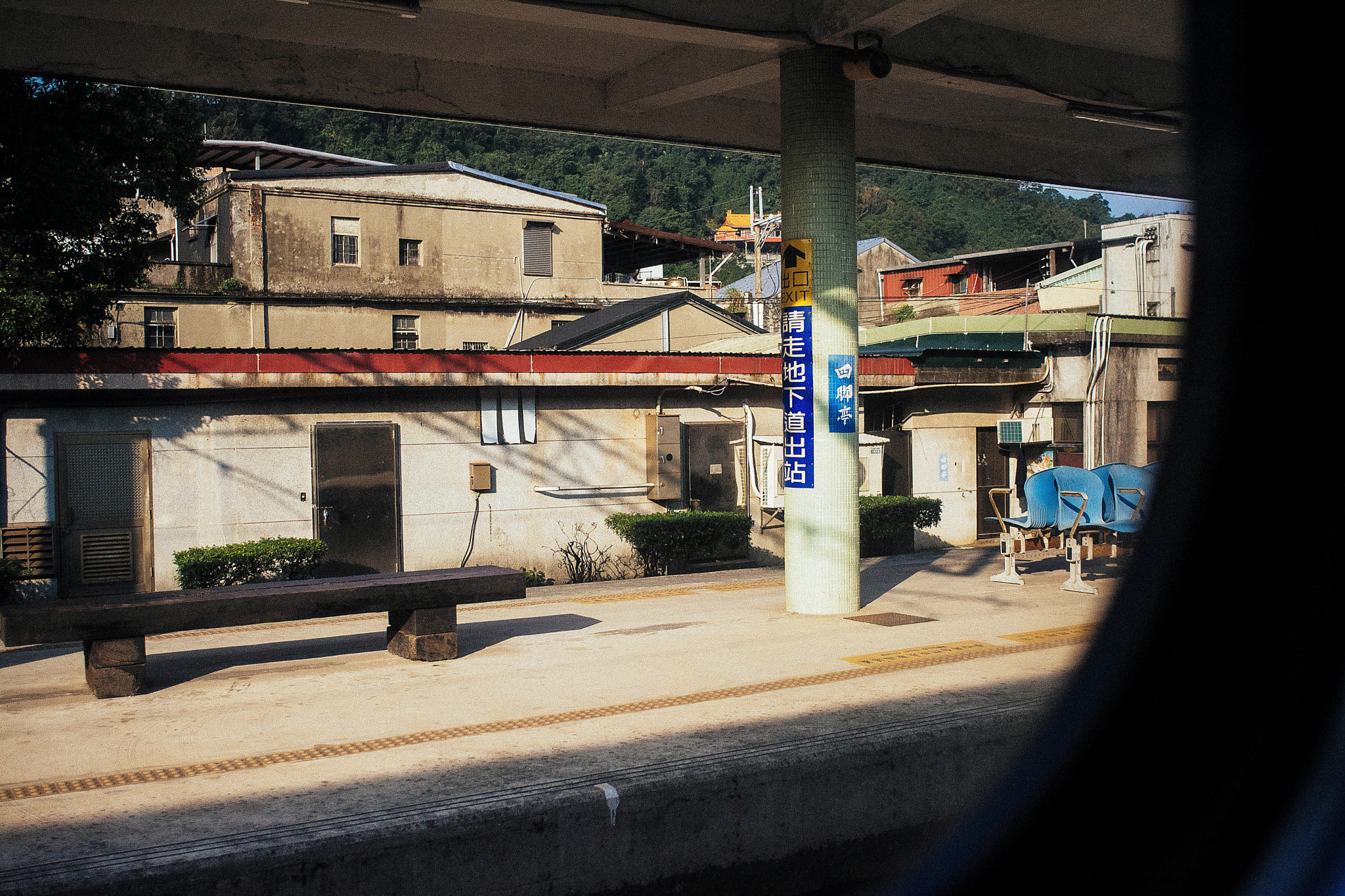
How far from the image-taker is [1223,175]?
1697 millimetres

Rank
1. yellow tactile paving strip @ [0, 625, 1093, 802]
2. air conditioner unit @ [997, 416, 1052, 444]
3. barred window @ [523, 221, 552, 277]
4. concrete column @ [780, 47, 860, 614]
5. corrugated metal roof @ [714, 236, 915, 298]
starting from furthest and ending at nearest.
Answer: corrugated metal roof @ [714, 236, 915, 298] < barred window @ [523, 221, 552, 277] < air conditioner unit @ [997, 416, 1052, 444] < concrete column @ [780, 47, 860, 614] < yellow tactile paving strip @ [0, 625, 1093, 802]

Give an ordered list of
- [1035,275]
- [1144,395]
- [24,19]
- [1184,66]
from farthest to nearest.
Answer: [1035,275], [1144,395], [24,19], [1184,66]

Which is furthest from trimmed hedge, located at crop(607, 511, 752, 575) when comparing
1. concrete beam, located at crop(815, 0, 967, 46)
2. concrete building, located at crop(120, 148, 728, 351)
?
A: concrete building, located at crop(120, 148, 728, 351)

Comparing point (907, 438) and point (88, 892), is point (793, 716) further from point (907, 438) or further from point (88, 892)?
point (907, 438)

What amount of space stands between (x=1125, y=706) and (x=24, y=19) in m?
10.7

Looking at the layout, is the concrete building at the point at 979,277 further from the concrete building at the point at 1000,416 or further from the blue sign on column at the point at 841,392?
the blue sign on column at the point at 841,392

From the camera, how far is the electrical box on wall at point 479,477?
14711 mm

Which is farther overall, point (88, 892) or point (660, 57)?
point (660, 57)

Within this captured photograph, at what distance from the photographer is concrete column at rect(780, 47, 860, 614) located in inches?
393

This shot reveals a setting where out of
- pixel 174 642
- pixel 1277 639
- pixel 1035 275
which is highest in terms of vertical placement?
pixel 1035 275

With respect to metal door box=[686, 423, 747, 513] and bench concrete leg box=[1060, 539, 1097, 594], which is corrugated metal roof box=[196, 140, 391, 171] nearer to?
metal door box=[686, 423, 747, 513]

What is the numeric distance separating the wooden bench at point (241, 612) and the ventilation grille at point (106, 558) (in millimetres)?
5939

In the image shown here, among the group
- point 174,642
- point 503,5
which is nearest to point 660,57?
point 503,5

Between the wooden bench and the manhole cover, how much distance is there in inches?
134
